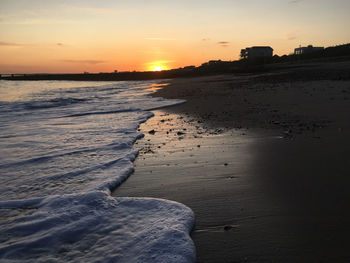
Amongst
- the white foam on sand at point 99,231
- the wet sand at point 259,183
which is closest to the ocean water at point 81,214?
the white foam on sand at point 99,231

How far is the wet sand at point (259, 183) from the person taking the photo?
8.10 ft

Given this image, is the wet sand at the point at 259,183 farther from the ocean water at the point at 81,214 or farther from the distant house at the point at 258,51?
the distant house at the point at 258,51

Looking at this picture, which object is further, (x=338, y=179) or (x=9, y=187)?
(x=9, y=187)

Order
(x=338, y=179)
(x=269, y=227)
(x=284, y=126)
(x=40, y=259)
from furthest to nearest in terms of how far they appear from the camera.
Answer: (x=284, y=126), (x=338, y=179), (x=269, y=227), (x=40, y=259)

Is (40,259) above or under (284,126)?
under

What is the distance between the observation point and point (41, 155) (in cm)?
575

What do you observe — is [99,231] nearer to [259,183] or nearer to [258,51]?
[259,183]

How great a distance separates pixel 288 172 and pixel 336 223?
1453 mm

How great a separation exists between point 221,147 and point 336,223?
3.12m

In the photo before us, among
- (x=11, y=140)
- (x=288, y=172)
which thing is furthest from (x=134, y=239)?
(x=11, y=140)

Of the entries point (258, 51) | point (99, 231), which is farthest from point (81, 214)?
point (258, 51)

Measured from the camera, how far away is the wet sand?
2.47m

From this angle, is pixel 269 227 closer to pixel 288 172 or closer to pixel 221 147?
pixel 288 172

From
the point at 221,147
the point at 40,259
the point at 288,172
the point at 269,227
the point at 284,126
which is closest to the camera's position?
the point at 40,259
